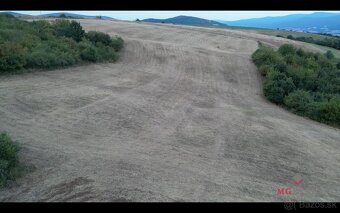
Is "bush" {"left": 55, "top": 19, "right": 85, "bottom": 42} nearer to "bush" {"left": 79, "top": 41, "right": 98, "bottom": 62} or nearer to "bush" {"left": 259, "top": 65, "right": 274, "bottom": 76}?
"bush" {"left": 79, "top": 41, "right": 98, "bottom": 62}

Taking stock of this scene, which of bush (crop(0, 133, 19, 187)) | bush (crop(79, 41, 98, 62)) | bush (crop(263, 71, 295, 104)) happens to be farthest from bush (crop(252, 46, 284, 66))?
bush (crop(0, 133, 19, 187))

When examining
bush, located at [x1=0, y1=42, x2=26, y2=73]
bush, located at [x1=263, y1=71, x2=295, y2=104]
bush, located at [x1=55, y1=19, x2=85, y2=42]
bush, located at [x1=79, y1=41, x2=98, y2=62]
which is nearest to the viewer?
bush, located at [x1=0, y1=42, x2=26, y2=73]

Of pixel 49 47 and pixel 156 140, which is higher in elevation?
pixel 49 47

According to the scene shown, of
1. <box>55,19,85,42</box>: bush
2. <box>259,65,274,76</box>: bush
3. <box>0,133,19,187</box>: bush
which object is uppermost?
<box>55,19,85,42</box>: bush

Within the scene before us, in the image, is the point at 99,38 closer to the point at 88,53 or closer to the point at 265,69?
the point at 88,53

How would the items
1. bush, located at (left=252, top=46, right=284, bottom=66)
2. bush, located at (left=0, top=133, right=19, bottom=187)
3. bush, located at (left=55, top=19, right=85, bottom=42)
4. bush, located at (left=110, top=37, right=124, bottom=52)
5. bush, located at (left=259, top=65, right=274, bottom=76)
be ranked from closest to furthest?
bush, located at (left=0, top=133, right=19, bottom=187), bush, located at (left=259, top=65, right=274, bottom=76), bush, located at (left=252, top=46, right=284, bottom=66), bush, located at (left=55, top=19, right=85, bottom=42), bush, located at (left=110, top=37, right=124, bottom=52)

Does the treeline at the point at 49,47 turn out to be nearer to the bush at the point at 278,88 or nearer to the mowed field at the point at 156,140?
the mowed field at the point at 156,140

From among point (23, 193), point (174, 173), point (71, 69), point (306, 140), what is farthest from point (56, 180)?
point (71, 69)

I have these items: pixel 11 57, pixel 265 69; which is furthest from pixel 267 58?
pixel 11 57
